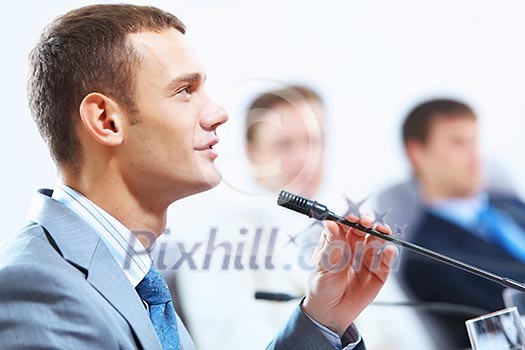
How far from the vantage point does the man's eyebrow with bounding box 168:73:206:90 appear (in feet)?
4.72

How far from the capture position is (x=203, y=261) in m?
2.48

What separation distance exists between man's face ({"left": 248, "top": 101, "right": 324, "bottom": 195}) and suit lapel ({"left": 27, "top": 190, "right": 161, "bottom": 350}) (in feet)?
4.06

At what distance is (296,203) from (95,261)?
1.06 ft

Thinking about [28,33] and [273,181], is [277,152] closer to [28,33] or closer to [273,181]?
[273,181]

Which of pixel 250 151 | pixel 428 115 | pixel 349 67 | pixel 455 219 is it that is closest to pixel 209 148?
pixel 250 151

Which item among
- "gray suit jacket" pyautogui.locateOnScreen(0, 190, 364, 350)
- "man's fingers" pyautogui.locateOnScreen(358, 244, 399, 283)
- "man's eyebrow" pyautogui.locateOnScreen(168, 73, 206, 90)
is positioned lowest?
"gray suit jacket" pyautogui.locateOnScreen(0, 190, 364, 350)

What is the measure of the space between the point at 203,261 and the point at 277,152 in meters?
0.41

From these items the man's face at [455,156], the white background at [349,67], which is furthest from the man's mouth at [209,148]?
the man's face at [455,156]

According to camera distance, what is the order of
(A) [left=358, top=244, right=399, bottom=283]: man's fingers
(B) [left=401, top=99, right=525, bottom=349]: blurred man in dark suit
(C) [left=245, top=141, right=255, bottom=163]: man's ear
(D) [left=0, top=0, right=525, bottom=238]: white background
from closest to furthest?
(A) [left=358, top=244, right=399, bottom=283]: man's fingers
(D) [left=0, top=0, right=525, bottom=238]: white background
(C) [left=245, top=141, right=255, bottom=163]: man's ear
(B) [left=401, top=99, right=525, bottom=349]: blurred man in dark suit

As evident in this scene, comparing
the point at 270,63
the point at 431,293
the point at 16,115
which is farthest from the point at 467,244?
the point at 16,115

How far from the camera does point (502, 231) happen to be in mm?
2902

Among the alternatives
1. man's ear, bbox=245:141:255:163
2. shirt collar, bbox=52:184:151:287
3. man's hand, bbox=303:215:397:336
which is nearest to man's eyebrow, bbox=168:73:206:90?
shirt collar, bbox=52:184:151:287

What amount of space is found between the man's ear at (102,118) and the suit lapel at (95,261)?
5.6 inches

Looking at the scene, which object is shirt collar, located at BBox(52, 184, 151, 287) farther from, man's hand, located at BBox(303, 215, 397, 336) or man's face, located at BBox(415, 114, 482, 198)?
man's face, located at BBox(415, 114, 482, 198)
